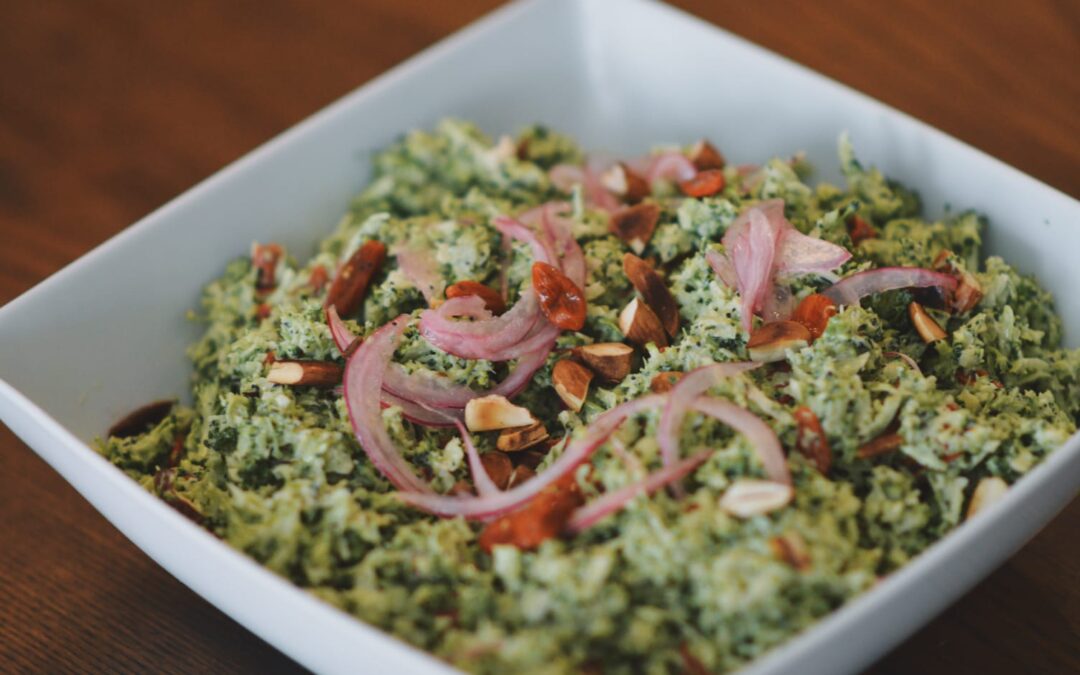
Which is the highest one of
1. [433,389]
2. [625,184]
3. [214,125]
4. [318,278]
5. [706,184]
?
[706,184]

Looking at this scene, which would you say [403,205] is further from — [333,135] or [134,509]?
[134,509]

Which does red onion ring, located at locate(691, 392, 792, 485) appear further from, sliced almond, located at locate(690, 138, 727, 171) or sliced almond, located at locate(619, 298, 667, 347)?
sliced almond, located at locate(690, 138, 727, 171)

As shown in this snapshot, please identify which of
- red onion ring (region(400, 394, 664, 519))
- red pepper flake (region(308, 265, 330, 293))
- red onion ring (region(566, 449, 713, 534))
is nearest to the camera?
red onion ring (region(566, 449, 713, 534))

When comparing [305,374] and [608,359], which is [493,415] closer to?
→ [608,359]

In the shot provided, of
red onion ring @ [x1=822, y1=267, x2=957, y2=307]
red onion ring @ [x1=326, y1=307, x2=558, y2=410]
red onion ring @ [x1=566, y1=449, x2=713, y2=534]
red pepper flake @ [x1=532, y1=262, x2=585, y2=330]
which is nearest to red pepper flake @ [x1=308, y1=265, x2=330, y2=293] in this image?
red onion ring @ [x1=326, y1=307, x2=558, y2=410]

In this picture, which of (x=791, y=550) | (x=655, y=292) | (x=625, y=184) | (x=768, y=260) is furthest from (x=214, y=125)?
(x=791, y=550)

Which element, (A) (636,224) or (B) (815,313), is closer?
(B) (815,313)

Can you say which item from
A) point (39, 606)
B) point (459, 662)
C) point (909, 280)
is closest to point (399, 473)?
point (459, 662)
